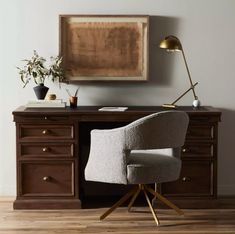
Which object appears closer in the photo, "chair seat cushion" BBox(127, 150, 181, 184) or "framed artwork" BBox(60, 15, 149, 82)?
"chair seat cushion" BBox(127, 150, 181, 184)

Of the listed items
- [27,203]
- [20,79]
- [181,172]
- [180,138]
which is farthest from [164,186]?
[20,79]

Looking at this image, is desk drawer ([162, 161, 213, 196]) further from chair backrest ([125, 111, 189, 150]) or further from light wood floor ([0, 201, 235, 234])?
chair backrest ([125, 111, 189, 150])

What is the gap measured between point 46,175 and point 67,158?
22cm

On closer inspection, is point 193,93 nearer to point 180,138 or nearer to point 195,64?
point 195,64

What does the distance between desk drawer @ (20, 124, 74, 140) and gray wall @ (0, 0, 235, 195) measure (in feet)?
1.65

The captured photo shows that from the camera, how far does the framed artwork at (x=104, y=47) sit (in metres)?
4.68

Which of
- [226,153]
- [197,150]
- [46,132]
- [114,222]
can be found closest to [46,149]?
[46,132]

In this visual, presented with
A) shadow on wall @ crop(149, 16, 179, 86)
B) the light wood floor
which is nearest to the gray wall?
shadow on wall @ crop(149, 16, 179, 86)

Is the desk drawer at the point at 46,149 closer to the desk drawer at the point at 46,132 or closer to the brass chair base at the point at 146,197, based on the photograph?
the desk drawer at the point at 46,132

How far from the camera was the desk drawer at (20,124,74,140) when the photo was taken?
4.34m

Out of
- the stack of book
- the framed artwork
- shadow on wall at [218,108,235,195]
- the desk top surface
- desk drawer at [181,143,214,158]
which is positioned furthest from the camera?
shadow on wall at [218,108,235,195]

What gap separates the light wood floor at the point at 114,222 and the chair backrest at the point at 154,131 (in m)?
0.58

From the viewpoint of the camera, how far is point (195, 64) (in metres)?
4.75

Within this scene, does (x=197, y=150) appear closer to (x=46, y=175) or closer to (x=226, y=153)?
(x=226, y=153)
